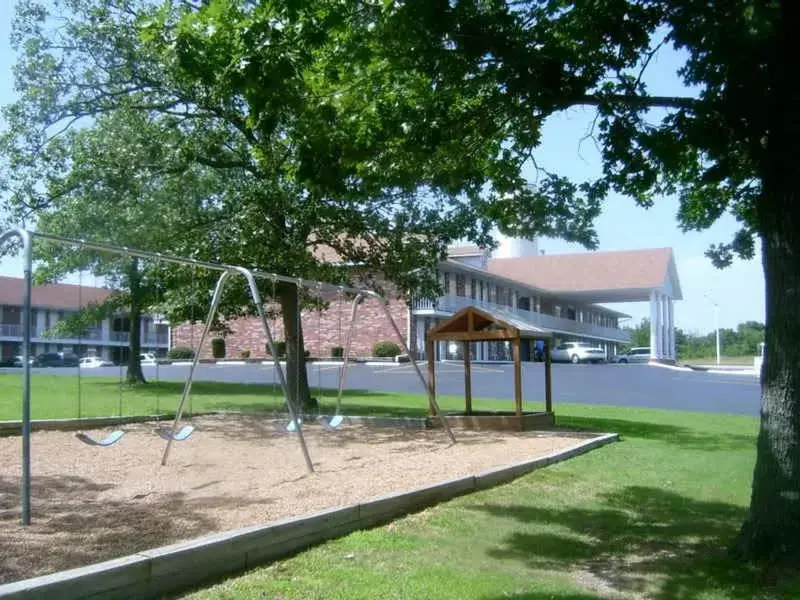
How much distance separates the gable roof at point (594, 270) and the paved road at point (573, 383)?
599 inches

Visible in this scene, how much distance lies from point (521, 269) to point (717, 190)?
52737 mm

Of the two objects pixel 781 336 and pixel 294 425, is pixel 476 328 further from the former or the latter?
pixel 781 336

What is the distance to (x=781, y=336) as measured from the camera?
6.42 meters

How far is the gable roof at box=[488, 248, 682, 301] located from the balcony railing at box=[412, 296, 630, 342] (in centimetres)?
256

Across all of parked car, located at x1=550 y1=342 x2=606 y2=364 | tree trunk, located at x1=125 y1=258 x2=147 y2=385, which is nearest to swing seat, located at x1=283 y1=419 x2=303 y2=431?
tree trunk, located at x1=125 y1=258 x2=147 y2=385

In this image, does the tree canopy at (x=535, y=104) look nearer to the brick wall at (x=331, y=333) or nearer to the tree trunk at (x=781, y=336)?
the tree trunk at (x=781, y=336)

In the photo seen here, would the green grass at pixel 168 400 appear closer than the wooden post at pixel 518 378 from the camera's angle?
No

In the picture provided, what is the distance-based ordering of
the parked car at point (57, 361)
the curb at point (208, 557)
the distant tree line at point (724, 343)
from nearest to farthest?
the curb at point (208, 557)
the parked car at point (57, 361)
the distant tree line at point (724, 343)

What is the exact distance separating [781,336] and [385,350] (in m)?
37.2

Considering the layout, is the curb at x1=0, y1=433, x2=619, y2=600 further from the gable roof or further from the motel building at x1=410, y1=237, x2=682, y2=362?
the gable roof

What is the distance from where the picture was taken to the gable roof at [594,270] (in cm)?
5747

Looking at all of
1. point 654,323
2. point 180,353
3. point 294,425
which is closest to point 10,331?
point 180,353

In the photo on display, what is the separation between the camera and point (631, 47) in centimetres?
810

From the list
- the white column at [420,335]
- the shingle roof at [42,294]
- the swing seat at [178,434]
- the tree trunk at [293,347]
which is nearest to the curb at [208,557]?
the swing seat at [178,434]
